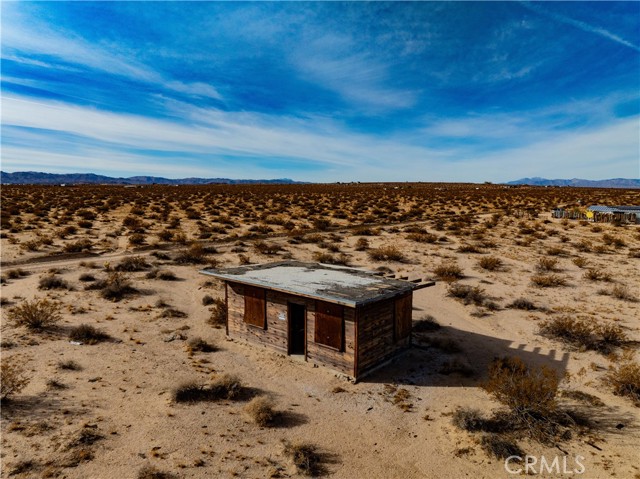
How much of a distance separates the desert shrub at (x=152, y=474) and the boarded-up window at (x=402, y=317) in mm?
7228

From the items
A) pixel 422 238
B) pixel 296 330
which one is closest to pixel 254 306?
pixel 296 330

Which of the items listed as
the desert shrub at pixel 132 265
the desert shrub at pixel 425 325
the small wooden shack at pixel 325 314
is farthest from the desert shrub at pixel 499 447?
the desert shrub at pixel 132 265

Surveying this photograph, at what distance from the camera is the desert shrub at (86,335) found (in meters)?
13.1

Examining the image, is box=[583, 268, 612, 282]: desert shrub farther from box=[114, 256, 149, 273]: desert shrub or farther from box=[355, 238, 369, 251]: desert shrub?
box=[114, 256, 149, 273]: desert shrub

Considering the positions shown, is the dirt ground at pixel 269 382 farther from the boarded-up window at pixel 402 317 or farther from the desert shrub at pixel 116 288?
the boarded-up window at pixel 402 317

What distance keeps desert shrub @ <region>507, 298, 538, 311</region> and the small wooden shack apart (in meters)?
7.07

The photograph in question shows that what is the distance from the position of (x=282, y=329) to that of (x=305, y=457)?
489 centimetres

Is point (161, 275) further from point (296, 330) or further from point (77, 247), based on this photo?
Result: point (296, 330)

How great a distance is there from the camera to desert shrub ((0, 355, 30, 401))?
9555 mm

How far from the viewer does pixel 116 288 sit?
1758 cm

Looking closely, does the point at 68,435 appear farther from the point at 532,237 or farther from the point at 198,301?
the point at 532,237

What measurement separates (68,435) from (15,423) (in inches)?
54.6

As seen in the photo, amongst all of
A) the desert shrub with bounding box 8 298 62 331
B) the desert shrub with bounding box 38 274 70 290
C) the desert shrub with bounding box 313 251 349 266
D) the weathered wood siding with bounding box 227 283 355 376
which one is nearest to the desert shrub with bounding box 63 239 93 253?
the desert shrub with bounding box 38 274 70 290

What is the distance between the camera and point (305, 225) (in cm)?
3788
